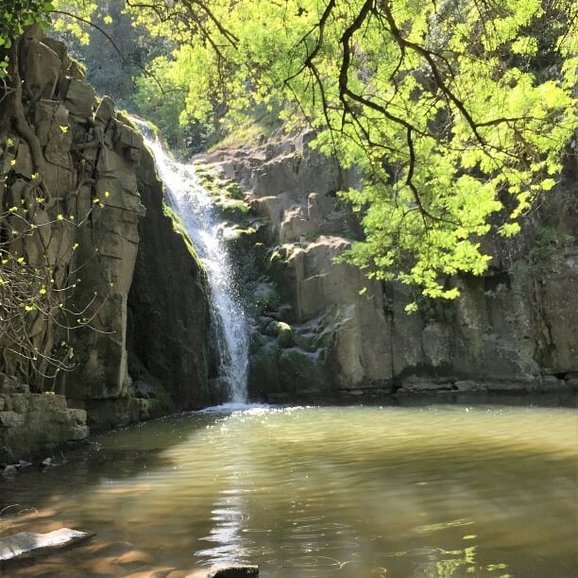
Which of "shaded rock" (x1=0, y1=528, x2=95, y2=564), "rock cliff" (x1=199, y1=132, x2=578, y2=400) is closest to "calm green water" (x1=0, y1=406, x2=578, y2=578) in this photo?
"shaded rock" (x1=0, y1=528, x2=95, y2=564)

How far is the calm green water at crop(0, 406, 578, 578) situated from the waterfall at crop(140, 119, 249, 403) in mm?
7472

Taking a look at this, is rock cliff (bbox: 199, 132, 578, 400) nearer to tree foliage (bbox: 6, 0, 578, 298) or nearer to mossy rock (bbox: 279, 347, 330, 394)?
mossy rock (bbox: 279, 347, 330, 394)

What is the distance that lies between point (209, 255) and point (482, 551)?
16558 millimetres

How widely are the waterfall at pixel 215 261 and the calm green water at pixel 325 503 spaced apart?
747cm

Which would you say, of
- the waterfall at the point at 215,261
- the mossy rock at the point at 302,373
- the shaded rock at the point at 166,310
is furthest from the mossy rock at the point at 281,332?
the shaded rock at the point at 166,310

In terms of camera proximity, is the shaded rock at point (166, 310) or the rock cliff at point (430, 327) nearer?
the shaded rock at point (166, 310)

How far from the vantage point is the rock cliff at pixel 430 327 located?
56.5 ft

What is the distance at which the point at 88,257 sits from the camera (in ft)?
39.7

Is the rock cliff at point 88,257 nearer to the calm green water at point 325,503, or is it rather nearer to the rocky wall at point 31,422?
the rocky wall at point 31,422

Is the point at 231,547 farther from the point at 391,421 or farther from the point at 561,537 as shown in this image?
the point at 391,421

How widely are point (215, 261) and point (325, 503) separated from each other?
1494 cm

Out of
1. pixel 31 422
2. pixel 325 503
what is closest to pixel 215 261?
pixel 31 422

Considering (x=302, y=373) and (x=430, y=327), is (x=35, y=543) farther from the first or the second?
(x=430, y=327)

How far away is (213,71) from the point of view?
7254mm
